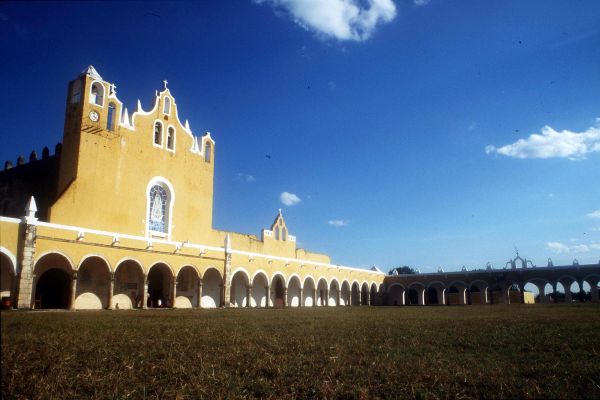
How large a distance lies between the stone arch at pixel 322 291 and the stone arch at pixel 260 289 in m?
7.63

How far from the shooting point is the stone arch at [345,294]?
42656 mm

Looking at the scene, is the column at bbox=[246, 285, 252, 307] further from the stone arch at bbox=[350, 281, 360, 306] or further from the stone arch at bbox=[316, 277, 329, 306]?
the stone arch at bbox=[350, 281, 360, 306]

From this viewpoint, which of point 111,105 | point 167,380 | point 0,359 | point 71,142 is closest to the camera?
point 0,359

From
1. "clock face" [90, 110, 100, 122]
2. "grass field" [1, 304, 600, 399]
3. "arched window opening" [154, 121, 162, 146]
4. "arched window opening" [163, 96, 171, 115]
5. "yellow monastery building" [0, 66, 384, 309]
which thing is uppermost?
"arched window opening" [163, 96, 171, 115]

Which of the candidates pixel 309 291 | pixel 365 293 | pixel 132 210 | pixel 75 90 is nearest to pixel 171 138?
pixel 132 210

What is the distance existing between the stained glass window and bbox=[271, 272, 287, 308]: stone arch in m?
9.67

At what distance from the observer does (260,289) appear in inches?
1302

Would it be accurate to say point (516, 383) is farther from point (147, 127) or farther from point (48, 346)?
point (147, 127)

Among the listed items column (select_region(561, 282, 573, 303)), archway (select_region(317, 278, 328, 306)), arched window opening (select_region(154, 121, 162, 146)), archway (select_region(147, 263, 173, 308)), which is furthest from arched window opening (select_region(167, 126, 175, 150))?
column (select_region(561, 282, 573, 303))

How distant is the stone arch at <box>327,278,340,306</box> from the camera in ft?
136

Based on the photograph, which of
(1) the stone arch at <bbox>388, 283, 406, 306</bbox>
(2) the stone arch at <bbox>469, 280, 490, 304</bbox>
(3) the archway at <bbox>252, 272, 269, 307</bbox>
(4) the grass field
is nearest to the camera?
(4) the grass field

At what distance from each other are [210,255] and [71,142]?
969 centimetres

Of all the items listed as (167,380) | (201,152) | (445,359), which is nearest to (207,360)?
(167,380)

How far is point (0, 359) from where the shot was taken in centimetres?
174
